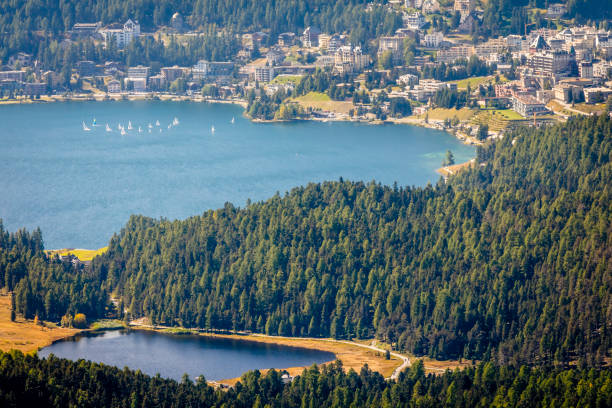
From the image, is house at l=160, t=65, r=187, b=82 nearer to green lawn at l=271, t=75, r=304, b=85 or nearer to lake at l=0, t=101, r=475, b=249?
green lawn at l=271, t=75, r=304, b=85

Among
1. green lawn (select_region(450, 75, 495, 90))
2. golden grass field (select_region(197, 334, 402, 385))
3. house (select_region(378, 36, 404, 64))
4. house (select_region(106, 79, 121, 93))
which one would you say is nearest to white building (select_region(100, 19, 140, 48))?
house (select_region(106, 79, 121, 93))

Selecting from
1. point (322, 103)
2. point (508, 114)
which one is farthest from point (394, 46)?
point (508, 114)

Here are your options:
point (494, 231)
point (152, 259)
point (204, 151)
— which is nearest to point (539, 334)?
point (494, 231)

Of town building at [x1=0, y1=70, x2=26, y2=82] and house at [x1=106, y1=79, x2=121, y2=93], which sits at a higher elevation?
town building at [x1=0, y1=70, x2=26, y2=82]

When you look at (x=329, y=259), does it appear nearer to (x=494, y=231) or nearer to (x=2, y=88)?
(x=494, y=231)

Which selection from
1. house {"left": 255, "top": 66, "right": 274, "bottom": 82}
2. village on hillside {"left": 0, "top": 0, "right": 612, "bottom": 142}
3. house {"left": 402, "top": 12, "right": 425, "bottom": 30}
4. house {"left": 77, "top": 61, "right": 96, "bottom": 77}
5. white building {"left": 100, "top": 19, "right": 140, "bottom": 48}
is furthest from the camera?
white building {"left": 100, "top": 19, "right": 140, "bottom": 48}

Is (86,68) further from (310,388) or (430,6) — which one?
(310,388)
